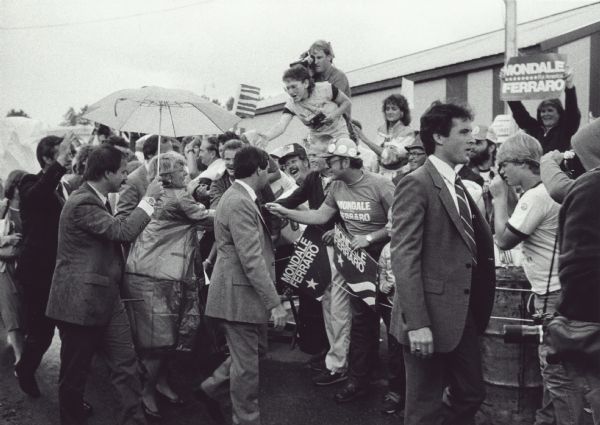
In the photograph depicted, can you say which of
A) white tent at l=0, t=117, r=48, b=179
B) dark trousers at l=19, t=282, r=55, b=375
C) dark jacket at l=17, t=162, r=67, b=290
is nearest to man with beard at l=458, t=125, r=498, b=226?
dark jacket at l=17, t=162, r=67, b=290

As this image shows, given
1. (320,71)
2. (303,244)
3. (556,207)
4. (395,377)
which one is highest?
(320,71)

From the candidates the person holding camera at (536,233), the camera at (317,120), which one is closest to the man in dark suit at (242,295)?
the person holding camera at (536,233)

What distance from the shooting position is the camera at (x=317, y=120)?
23.2 feet

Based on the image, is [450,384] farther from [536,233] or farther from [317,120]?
[317,120]

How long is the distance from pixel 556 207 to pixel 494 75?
32.5ft

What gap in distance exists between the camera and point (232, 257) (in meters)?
4.46

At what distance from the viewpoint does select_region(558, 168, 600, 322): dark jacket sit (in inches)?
101

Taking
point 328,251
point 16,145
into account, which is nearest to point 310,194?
point 328,251

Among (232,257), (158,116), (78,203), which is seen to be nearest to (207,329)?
(232,257)

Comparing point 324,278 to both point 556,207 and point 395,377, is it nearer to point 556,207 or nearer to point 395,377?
point 395,377

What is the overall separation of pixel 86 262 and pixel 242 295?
3.83 ft

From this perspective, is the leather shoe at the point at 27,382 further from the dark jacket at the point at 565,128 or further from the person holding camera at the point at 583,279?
the dark jacket at the point at 565,128

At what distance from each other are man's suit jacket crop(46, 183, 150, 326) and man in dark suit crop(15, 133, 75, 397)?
112 cm

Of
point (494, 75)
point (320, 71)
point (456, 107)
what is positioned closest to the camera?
point (456, 107)
